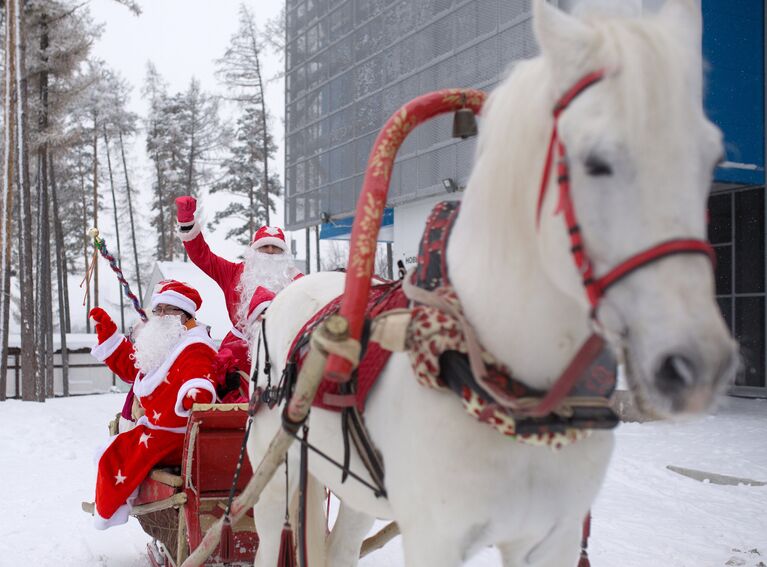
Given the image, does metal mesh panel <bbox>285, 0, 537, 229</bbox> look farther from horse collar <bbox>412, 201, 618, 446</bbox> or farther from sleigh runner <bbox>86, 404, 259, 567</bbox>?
horse collar <bbox>412, 201, 618, 446</bbox>

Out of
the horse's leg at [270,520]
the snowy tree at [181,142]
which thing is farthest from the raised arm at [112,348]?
the snowy tree at [181,142]

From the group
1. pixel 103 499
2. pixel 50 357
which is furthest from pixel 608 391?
pixel 50 357

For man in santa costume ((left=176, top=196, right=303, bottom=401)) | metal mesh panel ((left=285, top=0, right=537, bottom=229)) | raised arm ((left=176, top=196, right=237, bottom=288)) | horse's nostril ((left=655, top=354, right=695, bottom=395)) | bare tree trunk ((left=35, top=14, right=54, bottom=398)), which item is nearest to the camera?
horse's nostril ((left=655, top=354, right=695, bottom=395))

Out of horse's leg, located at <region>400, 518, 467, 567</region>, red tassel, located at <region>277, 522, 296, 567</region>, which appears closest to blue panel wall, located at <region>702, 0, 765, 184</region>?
red tassel, located at <region>277, 522, 296, 567</region>

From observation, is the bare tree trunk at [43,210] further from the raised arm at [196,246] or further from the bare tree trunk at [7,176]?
the raised arm at [196,246]

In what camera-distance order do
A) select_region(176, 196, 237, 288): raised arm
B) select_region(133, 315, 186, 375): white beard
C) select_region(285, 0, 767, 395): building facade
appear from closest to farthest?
select_region(133, 315, 186, 375): white beard, select_region(176, 196, 237, 288): raised arm, select_region(285, 0, 767, 395): building facade

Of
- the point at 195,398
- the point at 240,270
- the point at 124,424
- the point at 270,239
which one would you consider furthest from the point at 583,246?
the point at 240,270

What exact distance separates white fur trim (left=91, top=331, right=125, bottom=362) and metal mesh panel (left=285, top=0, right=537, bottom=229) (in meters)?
9.46

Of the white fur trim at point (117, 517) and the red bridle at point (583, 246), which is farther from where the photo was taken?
the white fur trim at point (117, 517)

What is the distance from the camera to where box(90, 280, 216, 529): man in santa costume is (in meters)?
4.50

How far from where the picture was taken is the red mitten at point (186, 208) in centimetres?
555

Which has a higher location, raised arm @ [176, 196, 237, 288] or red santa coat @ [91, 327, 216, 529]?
raised arm @ [176, 196, 237, 288]

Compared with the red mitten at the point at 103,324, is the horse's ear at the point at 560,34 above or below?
above

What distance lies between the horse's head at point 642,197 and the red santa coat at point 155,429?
360 cm
